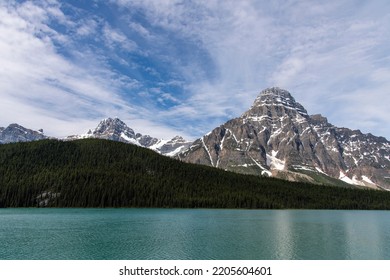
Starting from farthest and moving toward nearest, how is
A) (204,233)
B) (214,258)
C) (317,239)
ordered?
(204,233) < (317,239) < (214,258)

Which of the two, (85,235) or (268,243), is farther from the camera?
(85,235)

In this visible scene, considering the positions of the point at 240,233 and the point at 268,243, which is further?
the point at 240,233

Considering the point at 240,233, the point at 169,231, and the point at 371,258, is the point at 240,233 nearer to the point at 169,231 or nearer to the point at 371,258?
the point at 169,231

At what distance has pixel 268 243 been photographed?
7225 centimetres

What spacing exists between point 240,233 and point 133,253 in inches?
1324

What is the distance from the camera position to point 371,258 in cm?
6025

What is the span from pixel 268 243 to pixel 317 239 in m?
14.1
